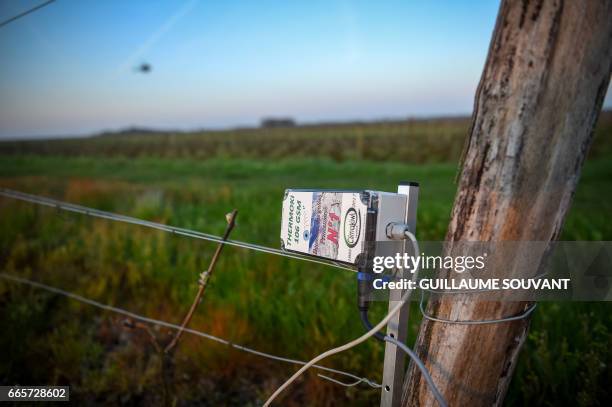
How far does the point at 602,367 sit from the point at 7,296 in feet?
15.9

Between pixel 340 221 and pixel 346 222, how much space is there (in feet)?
0.11

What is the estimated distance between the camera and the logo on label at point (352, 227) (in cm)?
140

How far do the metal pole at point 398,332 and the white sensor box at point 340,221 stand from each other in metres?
0.03

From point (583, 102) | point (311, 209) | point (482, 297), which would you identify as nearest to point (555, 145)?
point (583, 102)

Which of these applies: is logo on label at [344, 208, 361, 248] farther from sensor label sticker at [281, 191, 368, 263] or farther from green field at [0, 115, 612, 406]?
green field at [0, 115, 612, 406]

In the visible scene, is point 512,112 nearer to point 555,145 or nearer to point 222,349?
point 555,145

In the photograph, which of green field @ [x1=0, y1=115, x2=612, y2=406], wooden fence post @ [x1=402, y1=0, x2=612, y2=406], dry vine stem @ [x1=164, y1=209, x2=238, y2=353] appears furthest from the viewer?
green field @ [x1=0, y1=115, x2=612, y2=406]

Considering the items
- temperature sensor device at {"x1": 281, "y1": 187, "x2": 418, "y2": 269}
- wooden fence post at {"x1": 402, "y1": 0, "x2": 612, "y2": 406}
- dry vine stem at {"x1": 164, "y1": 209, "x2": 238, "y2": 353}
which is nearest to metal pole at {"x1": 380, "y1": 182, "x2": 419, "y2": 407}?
temperature sensor device at {"x1": 281, "y1": 187, "x2": 418, "y2": 269}

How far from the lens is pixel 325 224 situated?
1.54 meters

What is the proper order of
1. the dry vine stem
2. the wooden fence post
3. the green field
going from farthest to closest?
the green field
the dry vine stem
the wooden fence post

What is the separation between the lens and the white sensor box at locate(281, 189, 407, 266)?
4.52 ft

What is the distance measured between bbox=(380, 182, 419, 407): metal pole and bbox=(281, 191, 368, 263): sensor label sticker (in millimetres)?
164

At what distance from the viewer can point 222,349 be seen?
3.16 m

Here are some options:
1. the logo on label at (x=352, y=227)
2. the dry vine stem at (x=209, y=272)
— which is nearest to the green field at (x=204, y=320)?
the dry vine stem at (x=209, y=272)
